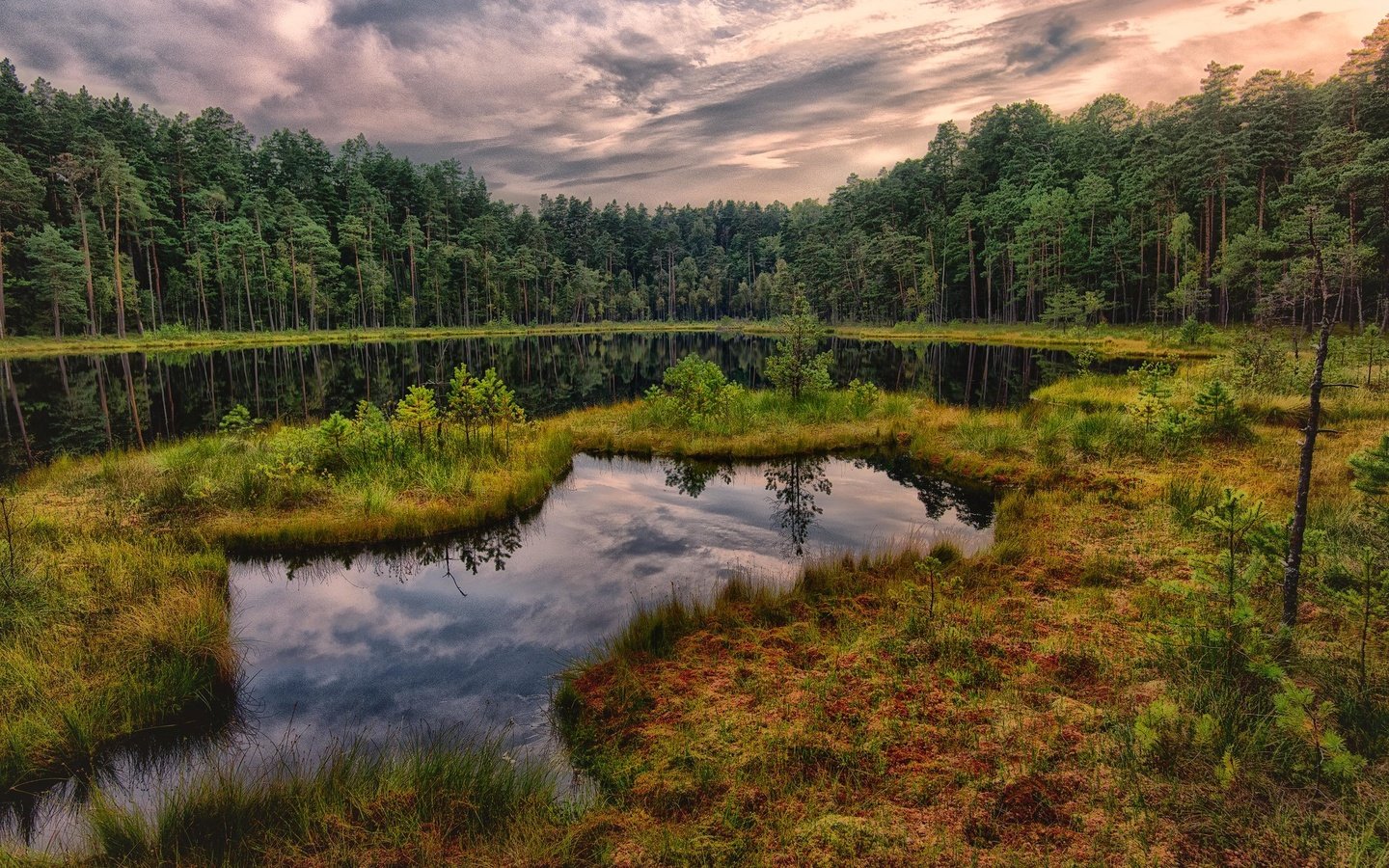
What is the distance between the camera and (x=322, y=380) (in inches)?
1398

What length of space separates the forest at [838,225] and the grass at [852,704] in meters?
27.3

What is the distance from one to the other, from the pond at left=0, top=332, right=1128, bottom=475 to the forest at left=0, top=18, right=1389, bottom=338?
13787 mm

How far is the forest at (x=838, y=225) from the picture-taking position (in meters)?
49.4

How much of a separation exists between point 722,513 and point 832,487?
3.47 meters

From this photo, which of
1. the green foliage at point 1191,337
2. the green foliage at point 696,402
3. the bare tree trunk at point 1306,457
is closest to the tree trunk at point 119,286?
the green foliage at point 696,402

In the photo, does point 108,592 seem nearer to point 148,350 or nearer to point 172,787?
point 172,787

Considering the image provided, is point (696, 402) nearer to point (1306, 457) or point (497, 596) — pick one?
point (497, 596)

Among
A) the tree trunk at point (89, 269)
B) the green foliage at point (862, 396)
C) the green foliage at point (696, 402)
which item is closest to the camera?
the green foliage at point (696, 402)

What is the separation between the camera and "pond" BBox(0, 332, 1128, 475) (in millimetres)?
22250

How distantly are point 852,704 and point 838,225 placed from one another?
105525 millimetres

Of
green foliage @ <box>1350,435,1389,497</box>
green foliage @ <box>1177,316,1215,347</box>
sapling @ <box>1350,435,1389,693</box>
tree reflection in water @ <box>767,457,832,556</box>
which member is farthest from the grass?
green foliage @ <box>1177,316,1215,347</box>

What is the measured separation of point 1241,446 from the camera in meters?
14.9

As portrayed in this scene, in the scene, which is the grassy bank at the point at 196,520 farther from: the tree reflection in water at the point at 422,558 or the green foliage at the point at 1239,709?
the green foliage at the point at 1239,709

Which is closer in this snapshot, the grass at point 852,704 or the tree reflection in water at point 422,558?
the grass at point 852,704
